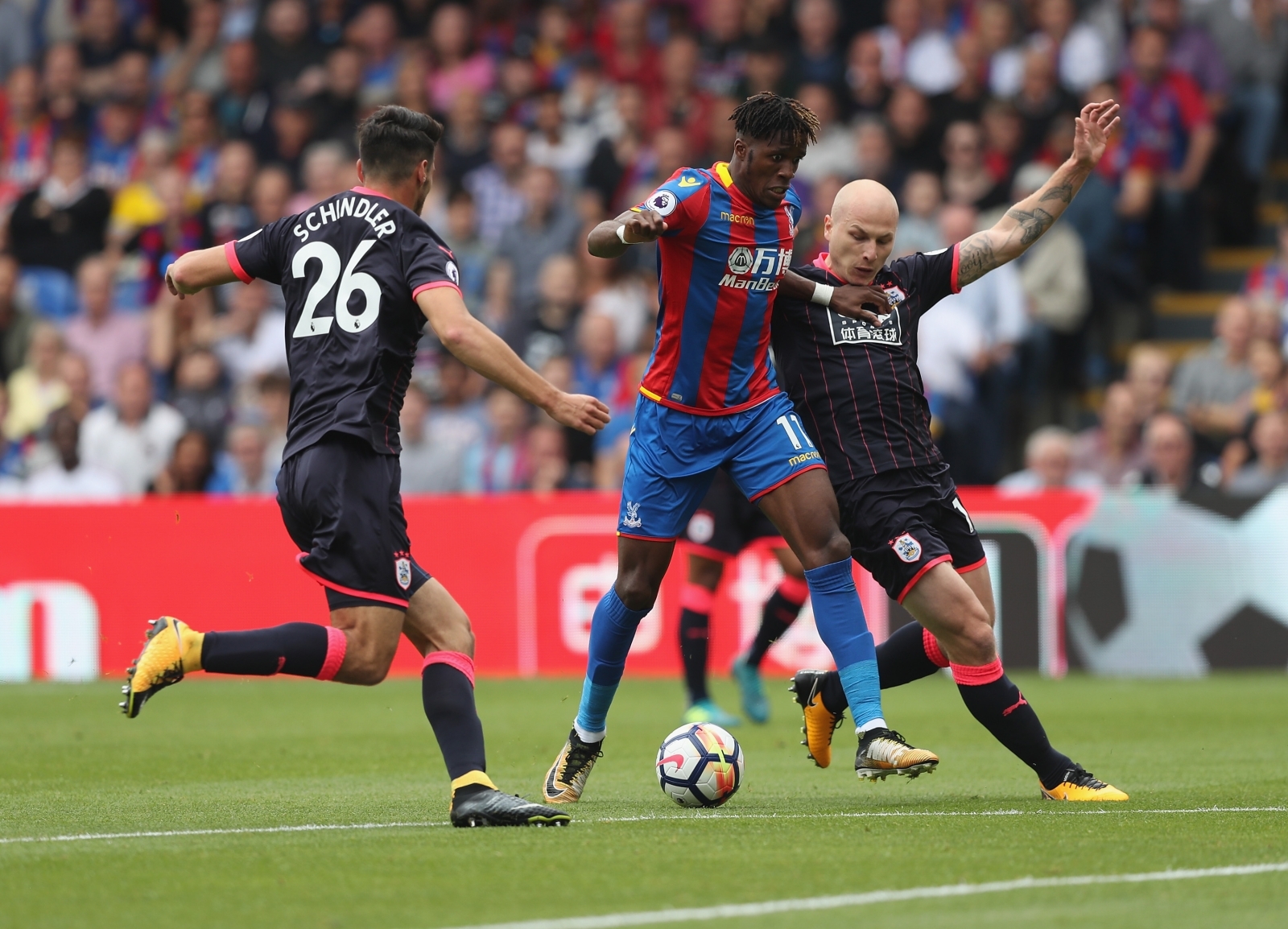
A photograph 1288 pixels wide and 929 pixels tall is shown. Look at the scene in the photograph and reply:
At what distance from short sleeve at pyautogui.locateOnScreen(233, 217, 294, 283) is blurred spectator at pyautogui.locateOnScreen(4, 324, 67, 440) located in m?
10.5

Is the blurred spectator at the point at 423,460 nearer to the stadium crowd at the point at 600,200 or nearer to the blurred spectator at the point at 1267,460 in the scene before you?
the stadium crowd at the point at 600,200

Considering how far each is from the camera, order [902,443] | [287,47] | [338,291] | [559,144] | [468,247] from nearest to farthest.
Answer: [338,291], [902,443], [468,247], [559,144], [287,47]

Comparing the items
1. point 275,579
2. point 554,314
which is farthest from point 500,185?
point 275,579

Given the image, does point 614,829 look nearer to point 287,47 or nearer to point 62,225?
point 62,225

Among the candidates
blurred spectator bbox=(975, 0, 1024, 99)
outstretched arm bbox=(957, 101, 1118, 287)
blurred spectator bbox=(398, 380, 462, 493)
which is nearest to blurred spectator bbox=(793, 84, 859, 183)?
blurred spectator bbox=(975, 0, 1024, 99)

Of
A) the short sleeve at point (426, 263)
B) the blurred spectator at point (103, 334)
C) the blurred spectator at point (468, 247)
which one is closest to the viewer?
the short sleeve at point (426, 263)

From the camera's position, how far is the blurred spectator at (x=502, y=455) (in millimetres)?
14594

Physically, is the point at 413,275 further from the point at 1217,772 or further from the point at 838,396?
the point at 1217,772

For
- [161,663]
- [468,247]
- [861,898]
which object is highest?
[468,247]

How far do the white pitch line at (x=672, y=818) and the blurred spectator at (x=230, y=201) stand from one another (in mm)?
11114

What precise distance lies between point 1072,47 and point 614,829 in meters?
12.4

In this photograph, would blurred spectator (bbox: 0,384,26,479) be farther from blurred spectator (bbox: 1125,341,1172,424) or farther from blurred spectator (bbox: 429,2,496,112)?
blurred spectator (bbox: 1125,341,1172,424)

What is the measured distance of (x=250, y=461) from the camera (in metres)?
14.5

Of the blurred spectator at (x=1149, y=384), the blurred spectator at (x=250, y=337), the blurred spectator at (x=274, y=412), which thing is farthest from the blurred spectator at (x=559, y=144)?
the blurred spectator at (x=1149, y=384)
